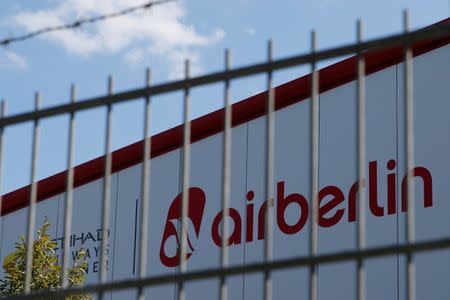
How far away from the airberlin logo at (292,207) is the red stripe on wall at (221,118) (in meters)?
1.07

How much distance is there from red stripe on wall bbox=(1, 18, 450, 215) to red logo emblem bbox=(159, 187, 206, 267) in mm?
950

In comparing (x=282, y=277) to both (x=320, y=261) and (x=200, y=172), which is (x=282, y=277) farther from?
(x=320, y=261)

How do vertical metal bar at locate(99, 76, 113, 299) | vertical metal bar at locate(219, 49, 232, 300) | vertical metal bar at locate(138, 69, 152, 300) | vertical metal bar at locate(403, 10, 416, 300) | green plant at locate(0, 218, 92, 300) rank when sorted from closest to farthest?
vertical metal bar at locate(403, 10, 416, 300) < vertical metal bar at locate(219, 49, 232, 300) < vertical metal bar at locate(138, 69, 152, 300) < vertical metal bar at locate(99, 76, 113, 299) < green plant at locate(0, 218, 92, 300)

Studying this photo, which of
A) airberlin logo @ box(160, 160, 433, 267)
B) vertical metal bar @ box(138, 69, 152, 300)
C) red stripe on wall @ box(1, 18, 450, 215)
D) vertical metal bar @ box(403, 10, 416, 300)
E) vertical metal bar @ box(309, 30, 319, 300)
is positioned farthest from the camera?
red stripe on wall @ box(1, 18, 450, 215)

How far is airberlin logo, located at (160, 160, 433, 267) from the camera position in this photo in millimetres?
15188

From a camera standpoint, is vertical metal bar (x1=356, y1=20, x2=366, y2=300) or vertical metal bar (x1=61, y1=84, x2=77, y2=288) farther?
vertical metal bar (x1=61, y1=84, x2=77, y2=288)

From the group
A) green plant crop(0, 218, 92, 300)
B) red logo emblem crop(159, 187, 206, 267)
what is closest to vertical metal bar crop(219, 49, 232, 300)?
green plant crop(0, 218, 92, 300)

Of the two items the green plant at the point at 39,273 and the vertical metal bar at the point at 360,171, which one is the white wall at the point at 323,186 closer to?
the green plant at the point at 39,273

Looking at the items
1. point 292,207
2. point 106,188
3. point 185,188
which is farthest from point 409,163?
point 292,207

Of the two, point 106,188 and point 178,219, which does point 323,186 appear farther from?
point 106,188

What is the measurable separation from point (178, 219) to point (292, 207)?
2.17 metres

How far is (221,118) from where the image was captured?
1781cm

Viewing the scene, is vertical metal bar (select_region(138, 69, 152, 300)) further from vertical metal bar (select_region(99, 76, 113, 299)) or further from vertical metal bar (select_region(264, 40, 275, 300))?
vertical metal bar (select_region(264, 40, 275, 300))

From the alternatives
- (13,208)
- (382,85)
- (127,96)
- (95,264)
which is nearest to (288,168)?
(382,85)
